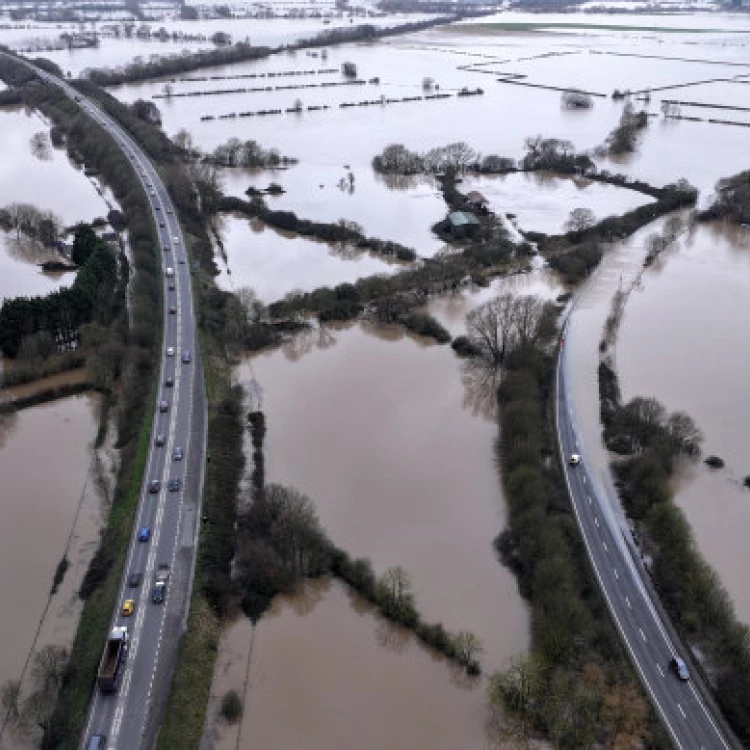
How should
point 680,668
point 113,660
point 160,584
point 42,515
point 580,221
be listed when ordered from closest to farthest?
1. point 113,660
2. point 680,668
3. point 160,584
4. point 42,515
5. point 580,221

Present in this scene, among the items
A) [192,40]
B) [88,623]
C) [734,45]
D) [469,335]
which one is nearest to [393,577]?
[88,623]

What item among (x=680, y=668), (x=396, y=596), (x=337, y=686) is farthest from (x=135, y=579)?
(x=680, y=668)

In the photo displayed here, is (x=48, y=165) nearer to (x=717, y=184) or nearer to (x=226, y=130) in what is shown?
(x=226, y=130)

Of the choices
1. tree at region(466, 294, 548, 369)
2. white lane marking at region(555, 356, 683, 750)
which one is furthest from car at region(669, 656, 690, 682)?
tree at region(466, 294, 548, 369)

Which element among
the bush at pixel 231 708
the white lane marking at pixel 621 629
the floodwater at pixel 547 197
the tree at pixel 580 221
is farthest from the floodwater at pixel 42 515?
the floodwater at pixel 547 197

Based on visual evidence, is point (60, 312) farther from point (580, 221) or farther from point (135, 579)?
point (580, 221)

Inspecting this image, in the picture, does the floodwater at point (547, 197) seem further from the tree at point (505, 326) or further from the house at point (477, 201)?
the tree at point (505, 326)
